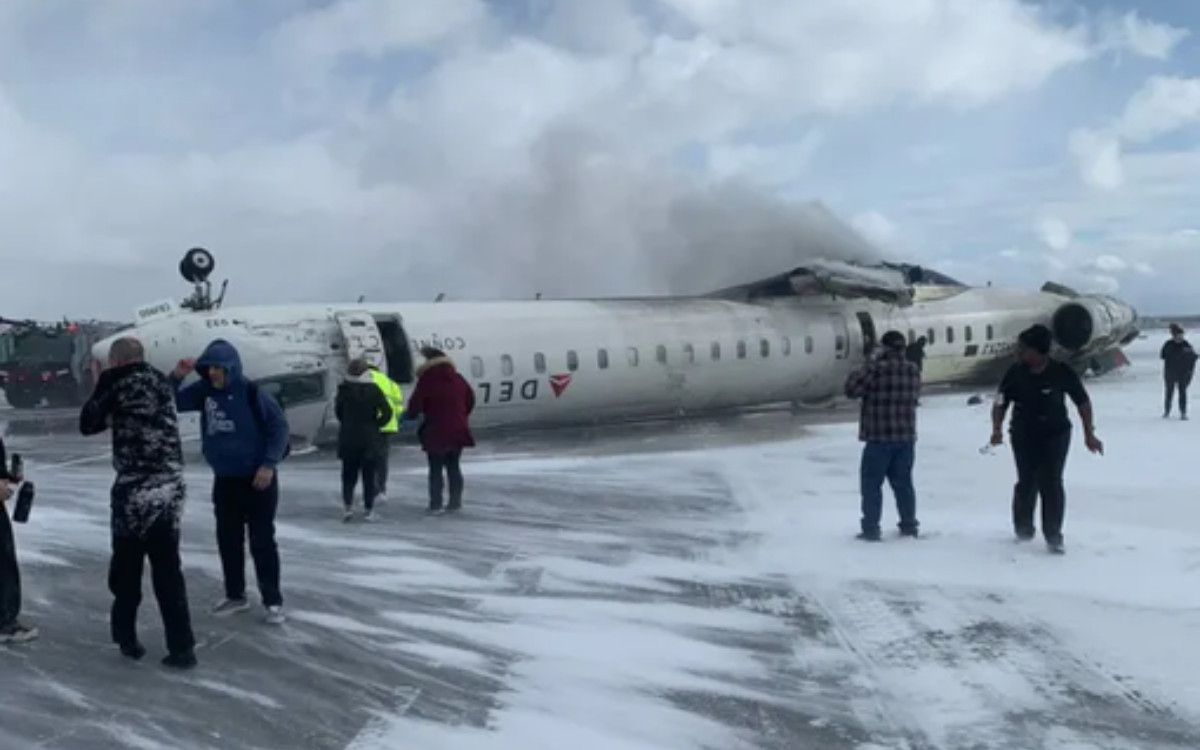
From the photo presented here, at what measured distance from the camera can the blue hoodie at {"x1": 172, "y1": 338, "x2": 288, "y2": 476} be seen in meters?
7.39

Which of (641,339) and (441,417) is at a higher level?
(641,339)

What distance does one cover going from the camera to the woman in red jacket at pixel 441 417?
12156mm

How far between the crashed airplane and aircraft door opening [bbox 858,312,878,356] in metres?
0.04

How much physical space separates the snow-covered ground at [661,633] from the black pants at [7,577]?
13.3 inches

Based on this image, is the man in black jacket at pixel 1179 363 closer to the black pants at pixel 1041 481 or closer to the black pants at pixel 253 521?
the black pants at pixel 1041 481

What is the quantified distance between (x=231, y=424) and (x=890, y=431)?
17.8 ft

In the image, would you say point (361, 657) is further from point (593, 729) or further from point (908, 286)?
point (908, 286)

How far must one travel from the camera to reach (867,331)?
2462 centimetres

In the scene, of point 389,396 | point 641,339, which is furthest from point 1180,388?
point 389,396

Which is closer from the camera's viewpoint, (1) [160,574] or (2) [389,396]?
(1) [160,574]

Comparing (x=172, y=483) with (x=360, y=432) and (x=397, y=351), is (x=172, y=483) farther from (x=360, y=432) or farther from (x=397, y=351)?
(x=397, y=351)

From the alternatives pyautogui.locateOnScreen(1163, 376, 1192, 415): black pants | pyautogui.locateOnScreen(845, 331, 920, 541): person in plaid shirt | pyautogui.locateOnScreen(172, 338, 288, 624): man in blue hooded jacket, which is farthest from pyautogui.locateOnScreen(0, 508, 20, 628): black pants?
pyautogui.locateOnScreen(1163, 376, 1192, 415): black pants

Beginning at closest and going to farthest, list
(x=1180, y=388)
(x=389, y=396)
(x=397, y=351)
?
1. (x=389, y=396)
2. (x=397, y=351)
3. (x=1180, y=388)

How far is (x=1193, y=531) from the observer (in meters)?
9.97
